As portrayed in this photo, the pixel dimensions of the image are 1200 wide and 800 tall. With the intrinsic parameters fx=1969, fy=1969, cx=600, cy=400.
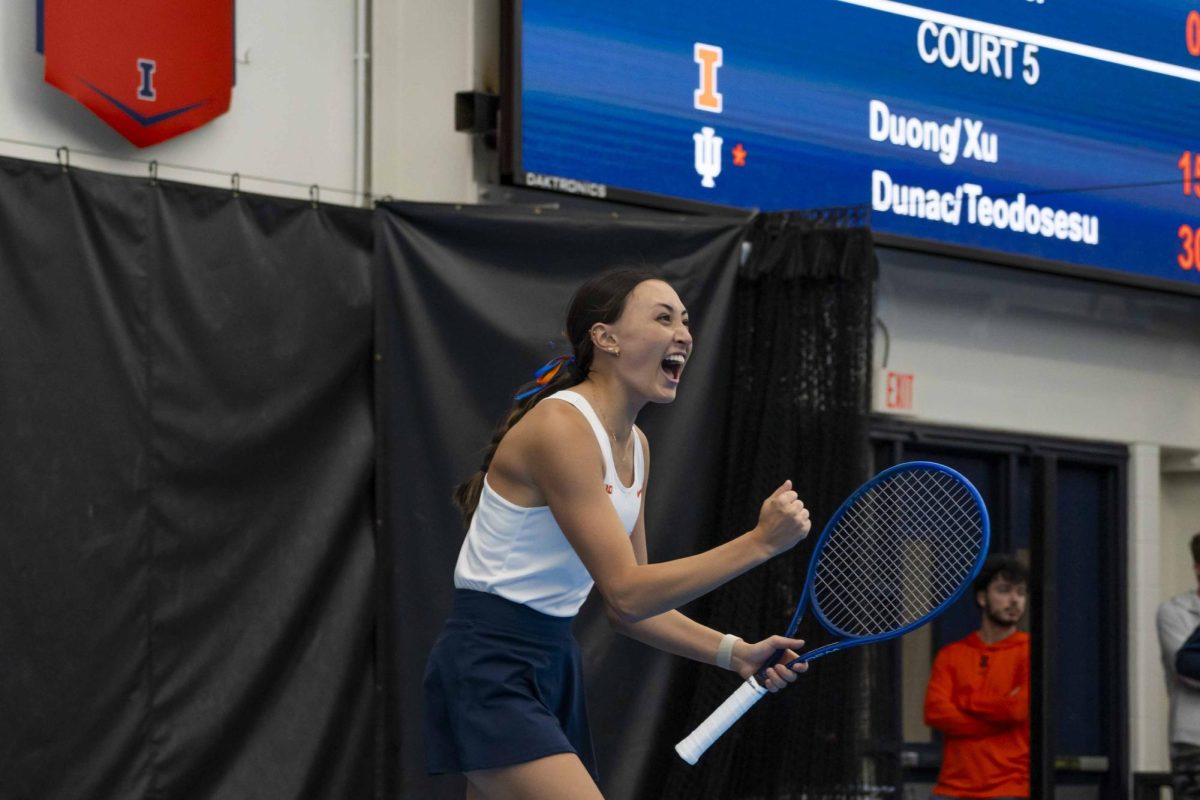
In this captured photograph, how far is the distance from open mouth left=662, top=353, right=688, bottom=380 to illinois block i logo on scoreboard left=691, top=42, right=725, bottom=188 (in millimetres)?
3378

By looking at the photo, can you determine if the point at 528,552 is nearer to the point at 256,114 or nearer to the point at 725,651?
the point at 725,651

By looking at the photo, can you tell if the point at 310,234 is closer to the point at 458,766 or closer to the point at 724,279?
the point at 724,279

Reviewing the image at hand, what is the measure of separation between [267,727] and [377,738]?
384 millimetres

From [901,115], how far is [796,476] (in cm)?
181

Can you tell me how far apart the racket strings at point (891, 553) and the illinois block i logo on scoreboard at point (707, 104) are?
1370 millimetres

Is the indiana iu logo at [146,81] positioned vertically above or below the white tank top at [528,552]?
above

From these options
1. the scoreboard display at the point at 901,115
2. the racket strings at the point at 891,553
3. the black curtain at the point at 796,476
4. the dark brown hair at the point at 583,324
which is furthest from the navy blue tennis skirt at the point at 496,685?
the scoreboard display at the point at 901,115

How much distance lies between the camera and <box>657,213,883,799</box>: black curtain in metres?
6.78

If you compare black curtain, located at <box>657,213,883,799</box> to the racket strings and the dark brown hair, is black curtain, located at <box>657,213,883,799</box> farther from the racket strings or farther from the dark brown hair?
the dark brown hair

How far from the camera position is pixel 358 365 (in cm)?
660

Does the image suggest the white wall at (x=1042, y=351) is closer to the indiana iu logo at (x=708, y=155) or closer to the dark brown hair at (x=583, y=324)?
the indiana iu logo at (x=708, y=155)

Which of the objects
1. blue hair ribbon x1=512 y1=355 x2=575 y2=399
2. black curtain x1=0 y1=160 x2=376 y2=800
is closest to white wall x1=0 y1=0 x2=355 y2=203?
black curtain x1=0 y1=160 x2=376 y2=800

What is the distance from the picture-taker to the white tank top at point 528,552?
384 centimetres

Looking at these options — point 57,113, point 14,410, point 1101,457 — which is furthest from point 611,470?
point 1101,457
